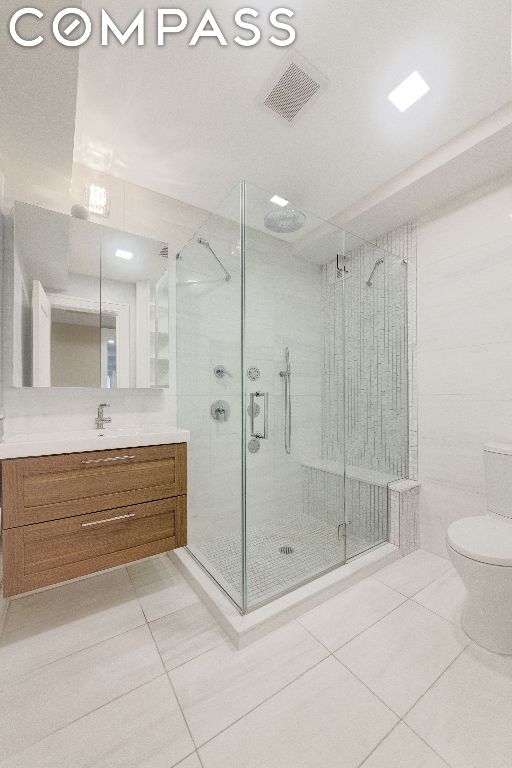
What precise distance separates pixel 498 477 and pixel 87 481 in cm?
212

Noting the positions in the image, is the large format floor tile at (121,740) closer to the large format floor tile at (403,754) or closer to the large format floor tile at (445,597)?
the large format floor tile at (403,754)

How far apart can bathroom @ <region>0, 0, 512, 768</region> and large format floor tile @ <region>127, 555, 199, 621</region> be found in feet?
0.08

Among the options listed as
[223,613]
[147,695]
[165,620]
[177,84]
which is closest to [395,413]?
[223,613]

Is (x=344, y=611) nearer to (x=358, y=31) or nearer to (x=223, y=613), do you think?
(x=223, y=613)

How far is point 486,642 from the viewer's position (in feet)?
4.60

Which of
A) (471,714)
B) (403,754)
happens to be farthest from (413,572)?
(403,754)

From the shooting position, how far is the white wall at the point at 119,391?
5.70 ft

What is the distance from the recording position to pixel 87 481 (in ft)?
→ 4.91

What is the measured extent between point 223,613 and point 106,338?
1.61 m

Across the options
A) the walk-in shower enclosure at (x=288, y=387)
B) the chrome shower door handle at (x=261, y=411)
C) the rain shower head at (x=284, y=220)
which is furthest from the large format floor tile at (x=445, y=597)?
the rain shower head at (x=284, y=220)

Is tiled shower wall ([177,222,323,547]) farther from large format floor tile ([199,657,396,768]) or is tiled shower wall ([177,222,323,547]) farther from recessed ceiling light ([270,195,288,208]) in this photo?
large format floor tile ([199,657,396,768])

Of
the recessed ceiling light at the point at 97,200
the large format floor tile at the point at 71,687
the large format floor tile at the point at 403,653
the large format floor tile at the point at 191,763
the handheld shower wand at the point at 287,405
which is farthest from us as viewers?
the handheld shower wand at the point at 287,405

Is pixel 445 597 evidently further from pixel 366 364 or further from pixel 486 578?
pixel 366 364

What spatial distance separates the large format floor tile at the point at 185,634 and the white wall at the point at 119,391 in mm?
1065
